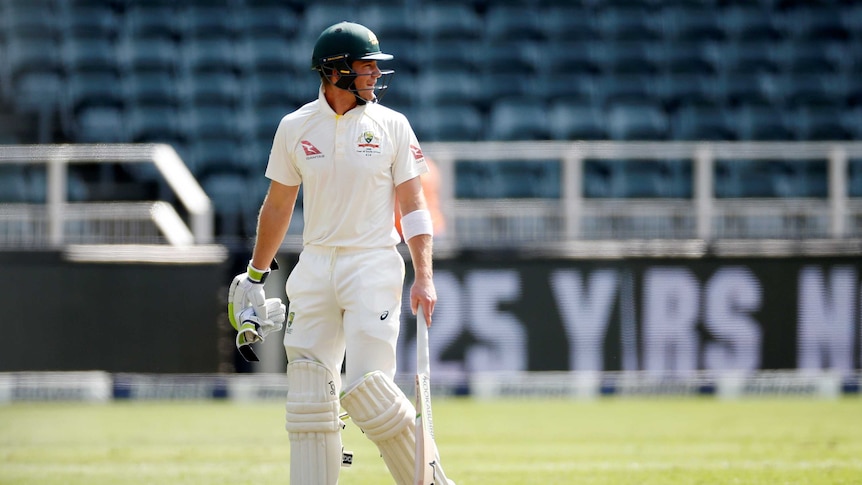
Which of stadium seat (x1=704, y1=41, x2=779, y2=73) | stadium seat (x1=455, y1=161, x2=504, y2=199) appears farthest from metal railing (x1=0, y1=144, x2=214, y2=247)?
stadium seat (x1=704, y1=41, x2=779, y2=73)

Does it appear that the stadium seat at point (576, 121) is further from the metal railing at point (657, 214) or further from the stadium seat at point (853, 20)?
the metal railing at point (657, 214)

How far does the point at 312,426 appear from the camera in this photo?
492 cm

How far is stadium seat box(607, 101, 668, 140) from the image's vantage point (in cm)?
1602

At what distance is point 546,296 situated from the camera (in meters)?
11.7

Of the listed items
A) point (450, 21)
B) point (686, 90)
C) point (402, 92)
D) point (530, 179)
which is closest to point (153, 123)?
point (402, 92)

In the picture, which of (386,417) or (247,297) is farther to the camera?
(247,297)

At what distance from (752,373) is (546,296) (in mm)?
1940

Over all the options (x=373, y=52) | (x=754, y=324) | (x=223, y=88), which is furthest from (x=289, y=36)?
(x=373, y=52)

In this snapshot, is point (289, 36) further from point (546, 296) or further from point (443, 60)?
point (546, 296)

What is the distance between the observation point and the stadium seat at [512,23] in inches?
653

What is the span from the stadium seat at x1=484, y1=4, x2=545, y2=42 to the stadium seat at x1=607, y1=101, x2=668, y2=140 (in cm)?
138

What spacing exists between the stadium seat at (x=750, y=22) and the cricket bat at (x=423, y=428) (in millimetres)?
12877

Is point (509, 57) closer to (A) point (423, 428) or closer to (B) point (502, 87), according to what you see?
(B) point (502, 87)

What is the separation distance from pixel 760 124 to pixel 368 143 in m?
12.1
